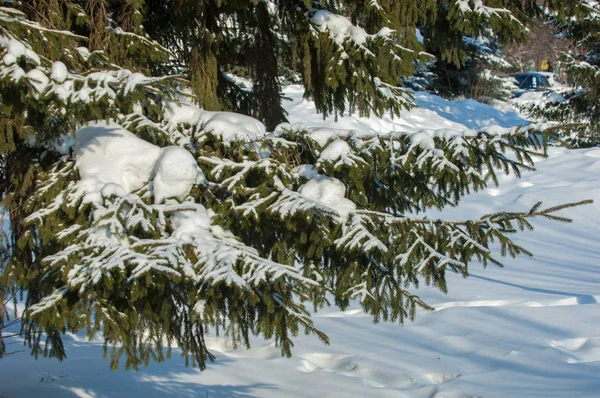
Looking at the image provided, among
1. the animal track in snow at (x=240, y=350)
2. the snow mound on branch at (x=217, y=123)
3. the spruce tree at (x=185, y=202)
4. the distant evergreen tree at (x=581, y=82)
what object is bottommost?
the animal track in snow at (x=240, y=350)

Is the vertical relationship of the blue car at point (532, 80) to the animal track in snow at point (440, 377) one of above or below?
above

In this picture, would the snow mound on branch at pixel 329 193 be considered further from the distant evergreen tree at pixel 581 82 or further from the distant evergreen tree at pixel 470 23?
the distant evergreen tree at pixel 581 82

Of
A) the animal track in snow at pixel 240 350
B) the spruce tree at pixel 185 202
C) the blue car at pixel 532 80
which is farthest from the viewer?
the blue car at pixel 532 80

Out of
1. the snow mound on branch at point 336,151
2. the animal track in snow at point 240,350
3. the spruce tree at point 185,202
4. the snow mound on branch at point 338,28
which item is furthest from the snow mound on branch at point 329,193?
the animal track in snow at point 240,350

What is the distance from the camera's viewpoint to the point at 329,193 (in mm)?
3045

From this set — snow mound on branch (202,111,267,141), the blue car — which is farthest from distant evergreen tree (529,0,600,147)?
the blue car

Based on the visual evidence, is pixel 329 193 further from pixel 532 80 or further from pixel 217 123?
pixel 532 80

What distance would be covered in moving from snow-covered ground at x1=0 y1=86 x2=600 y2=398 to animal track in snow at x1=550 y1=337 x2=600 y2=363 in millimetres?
10

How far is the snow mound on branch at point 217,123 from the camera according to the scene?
3.22 meters

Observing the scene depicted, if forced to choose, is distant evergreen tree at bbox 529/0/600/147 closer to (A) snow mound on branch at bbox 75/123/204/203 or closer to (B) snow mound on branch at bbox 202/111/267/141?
(B) snow mound on branch at bbox 202/111/267/141

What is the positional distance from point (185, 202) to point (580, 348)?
5.29m

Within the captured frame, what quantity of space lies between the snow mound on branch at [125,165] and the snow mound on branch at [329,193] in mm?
555

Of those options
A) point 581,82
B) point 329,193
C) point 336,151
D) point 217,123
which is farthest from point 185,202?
point 581,82

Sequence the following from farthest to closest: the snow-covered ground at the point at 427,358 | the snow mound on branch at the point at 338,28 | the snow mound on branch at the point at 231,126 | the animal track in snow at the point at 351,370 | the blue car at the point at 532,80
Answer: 1. the blue car at the point at 532,80
2. the animal track in snow at the point at 351,370
3. the snow-covered ground at the point at 427,358
4. the snow mound on branch at the point at 338,28
5. the snow mound on branch at the point at 231,126
